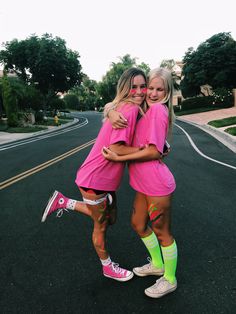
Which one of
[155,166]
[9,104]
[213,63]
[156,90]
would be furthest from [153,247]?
[213,63]

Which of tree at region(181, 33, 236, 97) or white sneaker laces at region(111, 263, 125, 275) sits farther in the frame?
tree at region(181, 33, 236, 97)

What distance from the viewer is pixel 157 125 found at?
2566 millimetres

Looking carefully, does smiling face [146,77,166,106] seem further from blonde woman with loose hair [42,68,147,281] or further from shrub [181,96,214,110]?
shrub [181,96,214,110]

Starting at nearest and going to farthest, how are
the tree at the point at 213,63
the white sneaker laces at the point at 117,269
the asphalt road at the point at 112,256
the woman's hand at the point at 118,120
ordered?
1. the woman's hand at the point at 118,120
2. the asphalt road at the point at 112,256
3. the white sneaker laces at the point at 117,269
4. the tree at the point at 213,63

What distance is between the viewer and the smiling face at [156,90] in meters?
2.67

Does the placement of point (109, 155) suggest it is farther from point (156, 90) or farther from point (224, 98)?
point (224, 98)

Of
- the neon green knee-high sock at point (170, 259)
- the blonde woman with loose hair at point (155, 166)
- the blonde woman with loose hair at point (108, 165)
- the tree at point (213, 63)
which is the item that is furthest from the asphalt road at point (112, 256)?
the tree at point (213, 63)

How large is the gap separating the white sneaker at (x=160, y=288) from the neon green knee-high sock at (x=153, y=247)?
23 centimetres

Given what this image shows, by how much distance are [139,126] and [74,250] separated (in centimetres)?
211

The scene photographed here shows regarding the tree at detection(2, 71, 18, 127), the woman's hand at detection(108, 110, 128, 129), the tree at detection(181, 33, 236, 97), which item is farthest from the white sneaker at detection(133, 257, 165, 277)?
the tree at detection(181, 33, 236, 97)

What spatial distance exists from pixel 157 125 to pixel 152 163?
343 millimetres

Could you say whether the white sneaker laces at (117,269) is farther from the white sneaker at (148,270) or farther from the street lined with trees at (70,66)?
the street lined with trees at (70,66)

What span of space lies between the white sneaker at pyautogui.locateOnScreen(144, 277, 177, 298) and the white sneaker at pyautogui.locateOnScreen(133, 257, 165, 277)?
241 mm

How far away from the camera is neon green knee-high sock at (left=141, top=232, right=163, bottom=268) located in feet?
10.3
